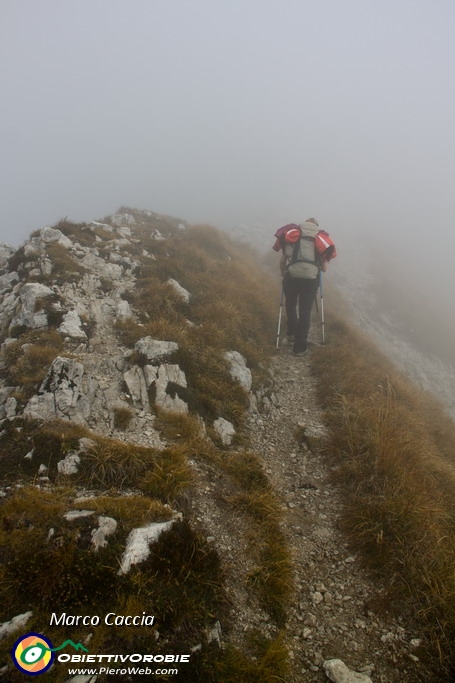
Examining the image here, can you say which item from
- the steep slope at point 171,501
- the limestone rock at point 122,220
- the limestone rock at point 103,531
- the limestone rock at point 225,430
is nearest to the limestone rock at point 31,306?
the steep slope at point 171,501

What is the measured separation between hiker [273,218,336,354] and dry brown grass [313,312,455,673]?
216 cm

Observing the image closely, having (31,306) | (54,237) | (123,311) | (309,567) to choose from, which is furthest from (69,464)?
(54,237)

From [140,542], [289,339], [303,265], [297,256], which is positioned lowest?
[140,542]

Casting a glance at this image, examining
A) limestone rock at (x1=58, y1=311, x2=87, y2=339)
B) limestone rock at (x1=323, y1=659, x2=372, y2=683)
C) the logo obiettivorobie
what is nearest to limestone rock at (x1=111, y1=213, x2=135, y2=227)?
limestone rock at (x1=58, y1=311, x2=87, y2=339)

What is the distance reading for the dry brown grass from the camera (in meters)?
4.72

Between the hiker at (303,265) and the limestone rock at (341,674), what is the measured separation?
8963mm

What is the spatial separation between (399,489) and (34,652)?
5619mm

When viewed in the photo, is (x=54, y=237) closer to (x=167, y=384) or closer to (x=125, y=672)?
(x=167, y=384)

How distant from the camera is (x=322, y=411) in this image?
9312 mm

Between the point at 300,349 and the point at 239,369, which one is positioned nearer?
the point at 239,369

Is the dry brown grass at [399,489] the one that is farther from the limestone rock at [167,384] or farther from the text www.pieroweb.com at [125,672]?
the limestone rock at [167,384]

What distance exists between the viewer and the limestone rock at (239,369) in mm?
9648

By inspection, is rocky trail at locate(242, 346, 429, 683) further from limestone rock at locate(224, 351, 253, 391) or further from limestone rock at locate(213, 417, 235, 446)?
limestone rock at locate(224, 351, 253, 391)

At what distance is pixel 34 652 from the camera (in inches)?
138
